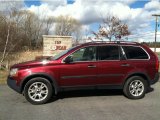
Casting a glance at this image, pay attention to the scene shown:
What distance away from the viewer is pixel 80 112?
6609 millimetres

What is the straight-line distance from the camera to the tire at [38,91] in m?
7.54

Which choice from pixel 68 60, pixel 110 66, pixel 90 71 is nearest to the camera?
pixel 68 60

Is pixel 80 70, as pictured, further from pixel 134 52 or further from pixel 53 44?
pixel 53 44

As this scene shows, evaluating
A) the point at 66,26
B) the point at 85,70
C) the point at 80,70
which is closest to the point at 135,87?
the point at 85,70

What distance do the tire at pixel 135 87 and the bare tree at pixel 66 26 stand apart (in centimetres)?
5529

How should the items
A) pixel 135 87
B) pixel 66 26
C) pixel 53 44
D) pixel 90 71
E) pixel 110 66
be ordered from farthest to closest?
pixel 66 26, pixel 53 44, pixel 135 87, pixel 110 66, pixel 90 71

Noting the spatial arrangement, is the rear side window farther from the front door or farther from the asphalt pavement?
the asphalt pavement

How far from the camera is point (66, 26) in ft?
208

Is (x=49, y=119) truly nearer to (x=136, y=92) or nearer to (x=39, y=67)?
(x=39, y=67)

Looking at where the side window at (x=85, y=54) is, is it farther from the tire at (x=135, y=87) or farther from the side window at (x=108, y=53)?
the tire at (x=135, y=87)

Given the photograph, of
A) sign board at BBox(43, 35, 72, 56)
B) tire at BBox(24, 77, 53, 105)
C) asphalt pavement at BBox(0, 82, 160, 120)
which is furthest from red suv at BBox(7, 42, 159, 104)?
sign board at BBox(43, 35, 72, 56)

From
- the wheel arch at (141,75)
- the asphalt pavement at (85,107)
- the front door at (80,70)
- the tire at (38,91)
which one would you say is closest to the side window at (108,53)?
the front door at (80,70)

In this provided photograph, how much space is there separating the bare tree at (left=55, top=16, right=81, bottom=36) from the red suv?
5518 cm

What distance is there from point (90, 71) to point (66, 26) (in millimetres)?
56196
